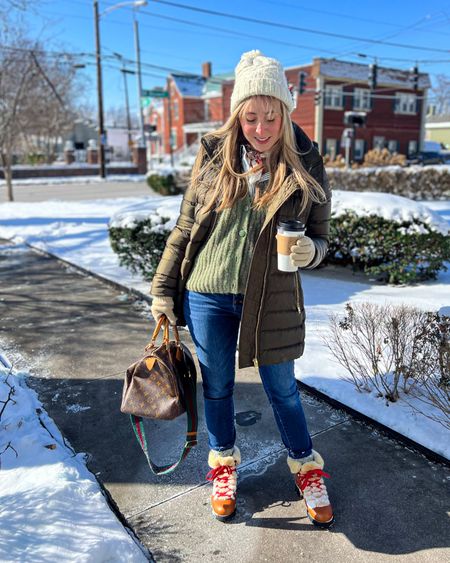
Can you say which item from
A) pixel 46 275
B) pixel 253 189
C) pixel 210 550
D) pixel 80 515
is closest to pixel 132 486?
pixel 80 515

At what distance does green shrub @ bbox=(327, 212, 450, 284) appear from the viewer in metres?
5.59

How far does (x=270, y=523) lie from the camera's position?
2.21m

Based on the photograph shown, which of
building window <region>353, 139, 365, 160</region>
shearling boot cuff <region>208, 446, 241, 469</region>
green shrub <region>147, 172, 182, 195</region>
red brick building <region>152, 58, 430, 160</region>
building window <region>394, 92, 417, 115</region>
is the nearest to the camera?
shearling boot cuff <region>208, 446, 241, 469</region>

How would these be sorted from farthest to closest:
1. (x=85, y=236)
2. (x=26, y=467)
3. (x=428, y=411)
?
(x=85, y=236)
(x=428, y=411)
(x=26, y=467)

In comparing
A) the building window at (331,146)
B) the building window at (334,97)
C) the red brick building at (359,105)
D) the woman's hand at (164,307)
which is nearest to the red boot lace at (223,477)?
the woman's hand at (164,307)

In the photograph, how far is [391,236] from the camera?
5.73 metres

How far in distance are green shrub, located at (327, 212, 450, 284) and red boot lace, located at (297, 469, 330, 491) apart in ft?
12.9

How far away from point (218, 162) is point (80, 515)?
1.64 meters

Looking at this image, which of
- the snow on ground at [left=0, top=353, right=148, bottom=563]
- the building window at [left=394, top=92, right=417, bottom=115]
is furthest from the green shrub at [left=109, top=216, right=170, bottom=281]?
the building window at [left=394, top=92, right=417, bottom=115]

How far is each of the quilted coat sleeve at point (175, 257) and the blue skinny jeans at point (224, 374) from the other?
96mm

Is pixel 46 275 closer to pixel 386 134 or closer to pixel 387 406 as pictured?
pixel 387 406

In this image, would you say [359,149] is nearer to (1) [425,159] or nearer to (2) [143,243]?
(1) [425,159]

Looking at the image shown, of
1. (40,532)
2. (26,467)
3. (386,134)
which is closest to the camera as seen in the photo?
(40,532)

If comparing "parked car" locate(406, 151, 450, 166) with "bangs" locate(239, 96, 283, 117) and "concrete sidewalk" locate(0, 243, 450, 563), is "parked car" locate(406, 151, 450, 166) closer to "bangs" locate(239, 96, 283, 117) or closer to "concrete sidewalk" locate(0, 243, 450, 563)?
"concrete sidewalk" locate(0, 243, 450, 563)
